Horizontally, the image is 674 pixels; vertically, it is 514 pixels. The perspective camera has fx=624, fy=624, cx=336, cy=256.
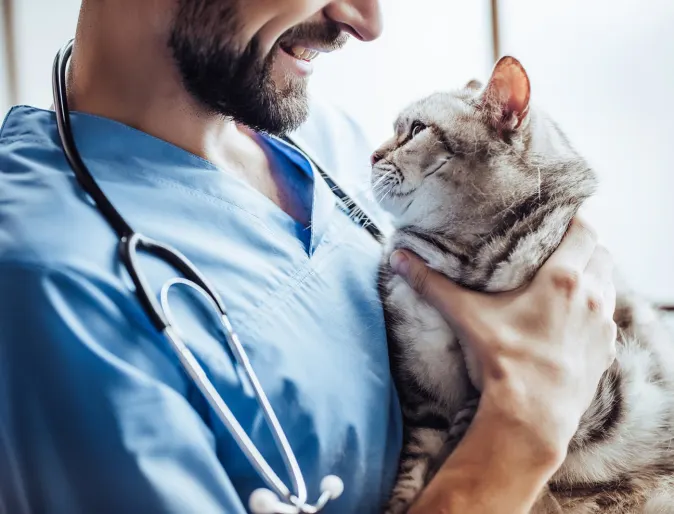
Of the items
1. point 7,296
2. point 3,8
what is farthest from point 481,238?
point 3,8

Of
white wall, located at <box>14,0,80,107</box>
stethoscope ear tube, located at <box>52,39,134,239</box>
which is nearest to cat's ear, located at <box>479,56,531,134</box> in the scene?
stethoscope ear tube, located at <box>52,39,134,239</box>

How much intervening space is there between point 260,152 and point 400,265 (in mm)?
299

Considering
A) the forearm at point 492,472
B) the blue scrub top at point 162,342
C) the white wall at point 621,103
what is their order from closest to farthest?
1. the blue scrub top at point 162,342
2. the forearm at point 492,472
3. the white wall at point 621,103

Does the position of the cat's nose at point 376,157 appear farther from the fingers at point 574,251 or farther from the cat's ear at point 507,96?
the fingers at point 574,251

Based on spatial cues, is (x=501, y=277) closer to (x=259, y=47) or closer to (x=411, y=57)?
(x=259, y=47)

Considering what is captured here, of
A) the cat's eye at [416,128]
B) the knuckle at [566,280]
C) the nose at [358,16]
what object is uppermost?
the nose at [358,16]

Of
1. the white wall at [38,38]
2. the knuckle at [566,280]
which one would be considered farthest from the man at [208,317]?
the white wall at [38,38]

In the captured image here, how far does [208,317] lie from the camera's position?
657 mm

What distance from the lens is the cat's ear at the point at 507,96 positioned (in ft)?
2.65

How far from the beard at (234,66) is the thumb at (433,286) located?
24 cm

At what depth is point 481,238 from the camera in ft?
2.73

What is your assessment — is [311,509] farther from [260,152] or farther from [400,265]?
[260,152]

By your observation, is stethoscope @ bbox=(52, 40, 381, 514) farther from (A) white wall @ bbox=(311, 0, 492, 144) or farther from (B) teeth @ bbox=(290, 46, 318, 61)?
(A) white wall @ bbox=(311, 0, 492, 144)

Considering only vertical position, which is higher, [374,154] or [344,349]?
[374,154]
